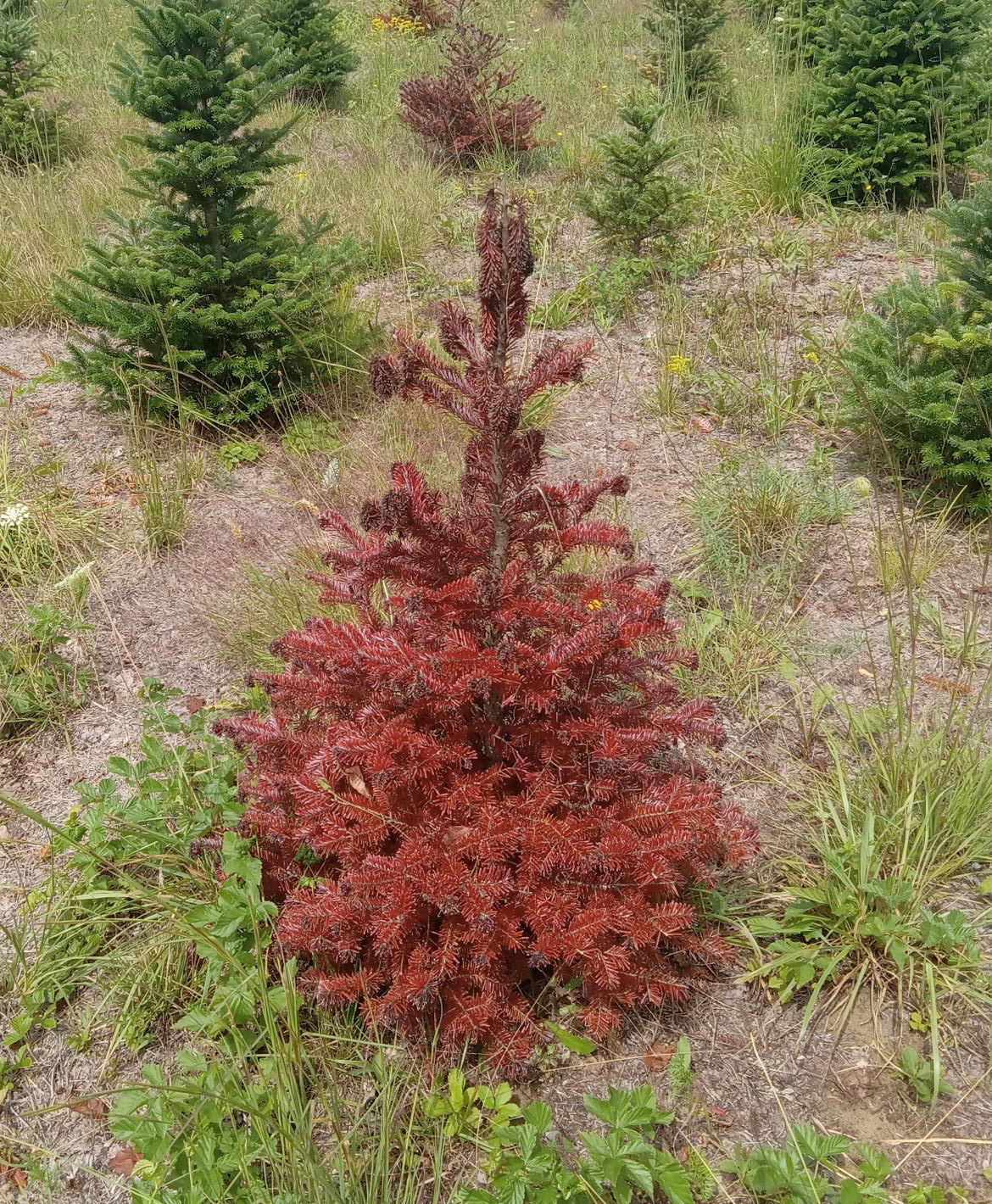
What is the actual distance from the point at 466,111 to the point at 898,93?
3.22 metres

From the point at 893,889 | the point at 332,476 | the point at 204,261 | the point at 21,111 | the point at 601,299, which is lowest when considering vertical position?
the point at 893,889

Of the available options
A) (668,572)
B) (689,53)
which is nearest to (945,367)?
(668,572)

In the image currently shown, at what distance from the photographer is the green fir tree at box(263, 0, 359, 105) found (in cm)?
788

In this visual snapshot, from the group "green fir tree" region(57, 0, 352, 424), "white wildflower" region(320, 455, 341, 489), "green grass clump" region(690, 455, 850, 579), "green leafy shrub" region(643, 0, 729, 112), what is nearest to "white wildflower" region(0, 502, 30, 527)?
"green fir tree" region(57, 0, 352, 424)

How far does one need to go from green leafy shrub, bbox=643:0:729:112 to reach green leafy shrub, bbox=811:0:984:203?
141 cm

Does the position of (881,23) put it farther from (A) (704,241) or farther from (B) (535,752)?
(B) (535,752)

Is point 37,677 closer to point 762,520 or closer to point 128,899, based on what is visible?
point 128,899

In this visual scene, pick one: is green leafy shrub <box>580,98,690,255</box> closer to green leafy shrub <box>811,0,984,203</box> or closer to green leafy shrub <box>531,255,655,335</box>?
green leafy shrub <box>531,255,655,335</box>

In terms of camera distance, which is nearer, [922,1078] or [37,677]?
[922,1078]

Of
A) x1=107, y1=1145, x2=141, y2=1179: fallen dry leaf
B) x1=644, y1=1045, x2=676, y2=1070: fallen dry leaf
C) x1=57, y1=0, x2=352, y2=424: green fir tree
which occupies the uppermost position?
x1=57, y1=0, x2=352, y2=424: green fir tree

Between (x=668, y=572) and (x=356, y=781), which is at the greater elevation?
(x=356, y=781)

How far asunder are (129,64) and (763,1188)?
444 centimetres

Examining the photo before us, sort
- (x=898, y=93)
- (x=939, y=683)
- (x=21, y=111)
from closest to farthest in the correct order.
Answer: (x=939, y=683)
(x=898, y=93)
(x=21, y=111)

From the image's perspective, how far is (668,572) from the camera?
137 inches
